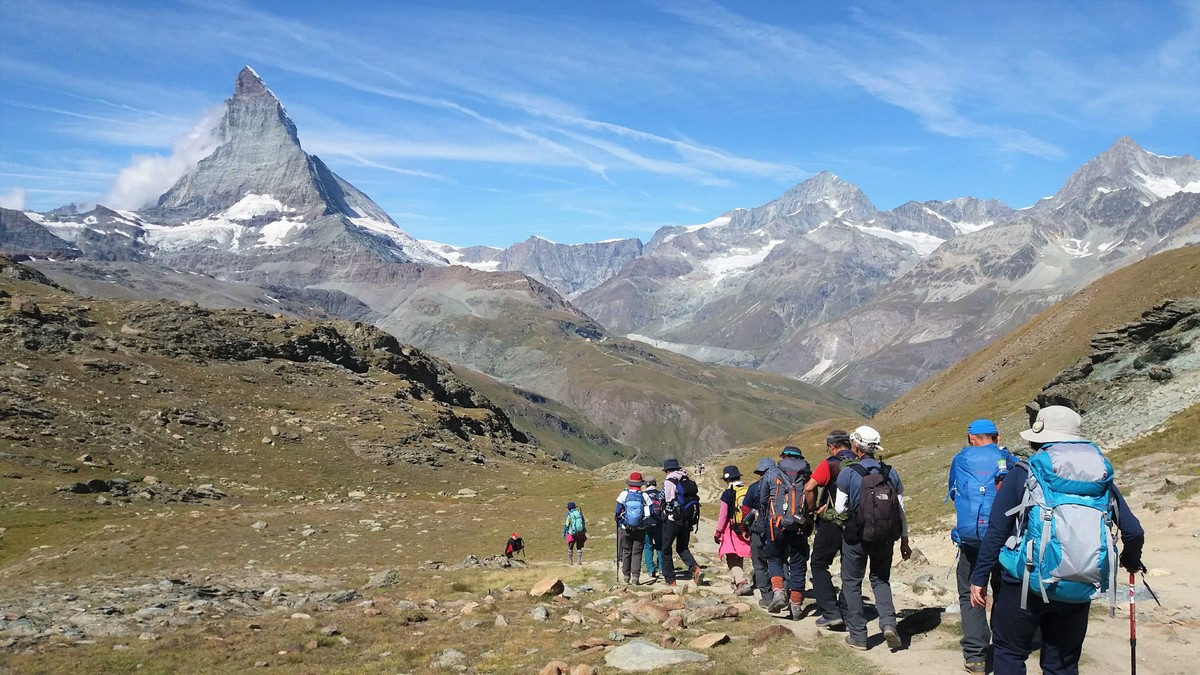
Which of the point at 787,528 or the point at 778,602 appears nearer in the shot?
the point at 787,528

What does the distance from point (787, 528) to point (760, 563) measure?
2.92 metres

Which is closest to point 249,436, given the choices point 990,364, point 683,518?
point 683,518

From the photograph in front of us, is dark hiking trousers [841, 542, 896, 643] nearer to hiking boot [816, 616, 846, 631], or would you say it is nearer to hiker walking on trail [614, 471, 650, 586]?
hiking boot [816, 616, 846, 631]

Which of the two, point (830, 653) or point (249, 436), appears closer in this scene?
point (830, 653)

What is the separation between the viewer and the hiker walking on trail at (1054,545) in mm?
8680

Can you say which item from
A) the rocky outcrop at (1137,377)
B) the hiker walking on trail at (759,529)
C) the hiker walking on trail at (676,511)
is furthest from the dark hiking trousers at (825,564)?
the rocky outcrop at (1137,377)

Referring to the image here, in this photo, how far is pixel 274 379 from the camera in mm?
82188

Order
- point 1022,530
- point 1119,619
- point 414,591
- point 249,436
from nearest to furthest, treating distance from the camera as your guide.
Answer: point 1022,530, point 1119,619, point 414,591, point 249,436

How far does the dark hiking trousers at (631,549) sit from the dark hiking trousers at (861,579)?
9.89 m

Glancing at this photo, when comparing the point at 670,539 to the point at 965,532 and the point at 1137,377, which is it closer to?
the point at 965,532

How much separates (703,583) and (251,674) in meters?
13.2

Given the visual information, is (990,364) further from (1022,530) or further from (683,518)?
(1022,530)

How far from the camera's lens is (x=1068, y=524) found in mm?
8688

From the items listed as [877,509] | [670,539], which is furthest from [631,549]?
[877,509]
